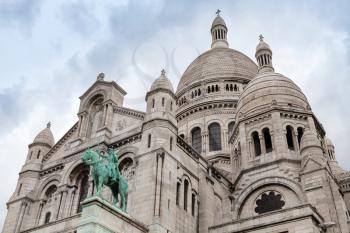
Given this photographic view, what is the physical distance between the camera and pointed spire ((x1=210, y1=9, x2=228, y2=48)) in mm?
59781

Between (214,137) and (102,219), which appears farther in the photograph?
(214,137)

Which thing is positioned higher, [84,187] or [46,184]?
[46,184]

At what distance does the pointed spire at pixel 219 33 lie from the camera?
196ft

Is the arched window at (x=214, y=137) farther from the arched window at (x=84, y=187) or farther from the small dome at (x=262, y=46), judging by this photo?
the arched window at (x=84, y=187)

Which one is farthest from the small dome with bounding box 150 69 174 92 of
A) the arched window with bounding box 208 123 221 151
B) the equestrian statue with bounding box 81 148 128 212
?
the arched window with bounding box 208 123 221 151

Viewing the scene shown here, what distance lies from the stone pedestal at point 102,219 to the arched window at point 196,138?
23515mm

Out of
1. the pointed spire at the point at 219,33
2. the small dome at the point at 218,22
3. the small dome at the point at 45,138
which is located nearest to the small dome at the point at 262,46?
the pointed spire at the point at 219,33

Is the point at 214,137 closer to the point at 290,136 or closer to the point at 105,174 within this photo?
the point at 290,136

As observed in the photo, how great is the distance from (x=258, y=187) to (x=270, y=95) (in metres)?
8.34

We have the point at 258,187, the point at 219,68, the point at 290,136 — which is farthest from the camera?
the point at 219,68

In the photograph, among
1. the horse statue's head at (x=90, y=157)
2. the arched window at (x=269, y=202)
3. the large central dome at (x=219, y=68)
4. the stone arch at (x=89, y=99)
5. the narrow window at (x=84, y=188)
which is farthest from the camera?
the large central dome at (x=219, y=68)

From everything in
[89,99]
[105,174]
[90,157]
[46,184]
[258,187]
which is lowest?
[105,174]

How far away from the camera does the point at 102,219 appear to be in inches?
814

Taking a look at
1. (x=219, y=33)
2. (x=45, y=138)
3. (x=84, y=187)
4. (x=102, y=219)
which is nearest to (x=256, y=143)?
(x=84, y=187)
